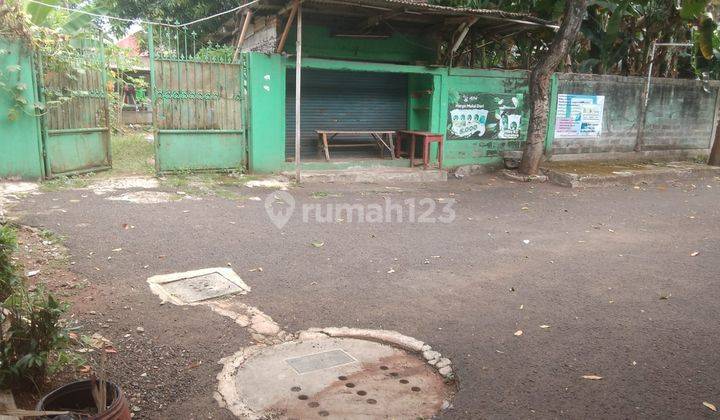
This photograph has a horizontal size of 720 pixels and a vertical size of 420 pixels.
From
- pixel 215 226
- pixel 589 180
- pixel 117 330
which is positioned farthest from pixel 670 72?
pixel 117 330

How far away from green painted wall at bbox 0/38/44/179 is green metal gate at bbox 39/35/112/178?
0.17 meters

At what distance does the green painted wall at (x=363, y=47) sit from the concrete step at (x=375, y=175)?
2909 millimetres

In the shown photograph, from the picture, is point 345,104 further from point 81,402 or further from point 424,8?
point 81,402

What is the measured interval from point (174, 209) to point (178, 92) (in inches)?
125

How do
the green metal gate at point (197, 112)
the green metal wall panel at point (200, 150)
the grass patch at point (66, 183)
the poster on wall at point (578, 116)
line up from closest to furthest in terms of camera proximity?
the grass patch at point (66, 183) → the green metal gate at point (197, 112) → the green metal wall panel at point (200, 150) → the poster on wall at point (578, 116)

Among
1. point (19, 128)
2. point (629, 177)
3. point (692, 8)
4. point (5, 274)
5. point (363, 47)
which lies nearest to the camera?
point (5, 274)

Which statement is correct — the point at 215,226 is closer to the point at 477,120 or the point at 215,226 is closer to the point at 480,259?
the point at 480,259

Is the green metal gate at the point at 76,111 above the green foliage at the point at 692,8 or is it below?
below

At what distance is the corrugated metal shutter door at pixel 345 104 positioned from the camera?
12.7 m

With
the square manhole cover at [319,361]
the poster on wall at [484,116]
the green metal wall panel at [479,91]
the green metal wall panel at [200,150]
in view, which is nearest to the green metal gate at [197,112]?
the green metal wall panel at [200,150]

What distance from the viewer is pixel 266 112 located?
1076 cm

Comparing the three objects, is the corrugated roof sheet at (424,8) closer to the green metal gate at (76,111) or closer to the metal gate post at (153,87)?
the metal gate post at (153,87)

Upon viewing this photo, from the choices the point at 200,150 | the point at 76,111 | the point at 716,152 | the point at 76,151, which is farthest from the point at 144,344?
the point at 716,152

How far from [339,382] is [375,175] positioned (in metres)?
8.14
